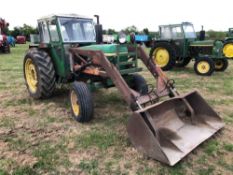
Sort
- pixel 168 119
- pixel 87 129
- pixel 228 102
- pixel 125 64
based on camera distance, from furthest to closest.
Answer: pixel 228 102
pixel 125 64
pixel 87 129
pixel 168 119

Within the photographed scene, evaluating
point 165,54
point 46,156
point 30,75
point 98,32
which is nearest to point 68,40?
point 98,32

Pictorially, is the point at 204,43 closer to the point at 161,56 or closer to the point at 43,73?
the point at 161,56

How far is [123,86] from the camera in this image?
3734mm

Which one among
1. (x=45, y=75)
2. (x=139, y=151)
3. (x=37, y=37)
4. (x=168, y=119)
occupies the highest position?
(x=37, y=37)

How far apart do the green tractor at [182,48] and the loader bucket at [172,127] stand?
18.1ft

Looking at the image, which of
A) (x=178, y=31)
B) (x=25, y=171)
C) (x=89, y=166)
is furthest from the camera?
(x=178, y=31)

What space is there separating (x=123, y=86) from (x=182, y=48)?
6.56 metres

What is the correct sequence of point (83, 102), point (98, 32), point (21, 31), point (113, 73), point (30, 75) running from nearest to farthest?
point (113, 73) → point (83, 102) → point (98, 32) → point (30, 75) → point (21, 31)

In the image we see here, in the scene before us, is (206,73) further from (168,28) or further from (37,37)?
(37,37)

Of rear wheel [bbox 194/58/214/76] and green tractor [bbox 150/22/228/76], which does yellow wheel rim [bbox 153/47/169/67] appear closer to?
green tractor [bbox 150/22/228/76]

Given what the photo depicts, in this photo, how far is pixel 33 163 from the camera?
2.92m

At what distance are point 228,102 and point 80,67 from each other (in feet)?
10.2

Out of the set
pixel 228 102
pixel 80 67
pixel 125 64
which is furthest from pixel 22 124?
pixel 228 102

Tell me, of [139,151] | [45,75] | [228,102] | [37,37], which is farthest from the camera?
[37,37]
